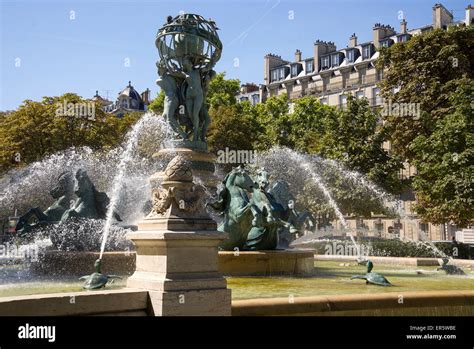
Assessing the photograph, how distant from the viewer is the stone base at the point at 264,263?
39.3 feet

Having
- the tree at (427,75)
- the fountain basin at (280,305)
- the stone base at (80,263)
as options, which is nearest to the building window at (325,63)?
the tree at (427,75)

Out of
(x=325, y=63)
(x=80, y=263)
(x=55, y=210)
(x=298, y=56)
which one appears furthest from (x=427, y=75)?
(x=298, y=56)

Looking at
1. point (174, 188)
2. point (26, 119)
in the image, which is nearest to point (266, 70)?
point (26, 119)

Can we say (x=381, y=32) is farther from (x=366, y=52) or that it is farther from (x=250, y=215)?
(x=250, y=215)

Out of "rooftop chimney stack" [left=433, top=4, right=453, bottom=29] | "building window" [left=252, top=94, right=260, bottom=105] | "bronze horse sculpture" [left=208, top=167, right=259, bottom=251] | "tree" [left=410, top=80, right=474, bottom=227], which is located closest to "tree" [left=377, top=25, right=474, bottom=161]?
"tree" [left=410, top=80, right=474, bottom=227]

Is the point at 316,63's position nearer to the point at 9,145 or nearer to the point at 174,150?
the point at 9,145

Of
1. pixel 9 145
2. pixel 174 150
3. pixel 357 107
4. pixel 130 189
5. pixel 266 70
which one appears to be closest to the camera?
pixel 174 150

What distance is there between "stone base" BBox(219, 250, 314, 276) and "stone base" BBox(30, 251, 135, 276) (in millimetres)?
1965

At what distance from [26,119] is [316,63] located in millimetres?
47762

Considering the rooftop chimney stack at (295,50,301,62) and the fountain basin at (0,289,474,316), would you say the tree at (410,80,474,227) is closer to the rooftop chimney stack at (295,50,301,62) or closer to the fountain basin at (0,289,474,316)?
the fountain basin at (0,289,474,316)

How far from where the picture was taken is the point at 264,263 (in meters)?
12.2

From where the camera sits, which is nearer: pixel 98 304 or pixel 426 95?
pixel 98 304
